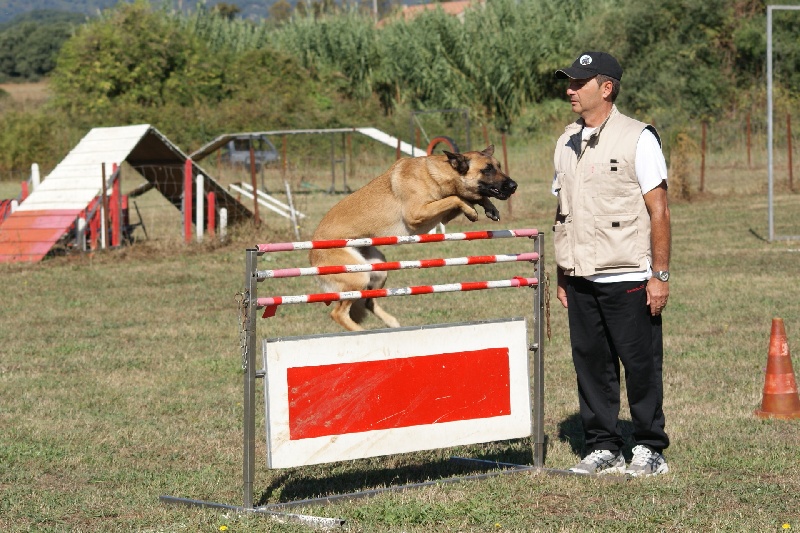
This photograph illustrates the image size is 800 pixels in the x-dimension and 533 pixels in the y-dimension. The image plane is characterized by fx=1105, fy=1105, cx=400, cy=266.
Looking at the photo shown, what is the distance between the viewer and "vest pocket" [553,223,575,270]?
5637mm

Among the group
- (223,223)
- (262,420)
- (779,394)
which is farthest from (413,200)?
(223,223)

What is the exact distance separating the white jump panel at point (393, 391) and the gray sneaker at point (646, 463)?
58 cm

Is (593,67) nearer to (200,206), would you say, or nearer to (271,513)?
(271,513)

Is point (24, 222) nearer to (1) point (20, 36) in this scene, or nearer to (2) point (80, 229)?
(2) point (80, 229)

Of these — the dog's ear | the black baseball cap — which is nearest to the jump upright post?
the black baseball cap

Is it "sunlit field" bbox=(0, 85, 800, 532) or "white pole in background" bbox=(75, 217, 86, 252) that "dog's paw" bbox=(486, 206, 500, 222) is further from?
"white pole in background" bbox=(75, 217, 86, 252)


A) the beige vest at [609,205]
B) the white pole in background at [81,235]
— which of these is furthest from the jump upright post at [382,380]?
the white pole in background at [81,235]

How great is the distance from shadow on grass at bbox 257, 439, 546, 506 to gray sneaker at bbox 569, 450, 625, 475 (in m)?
0.47

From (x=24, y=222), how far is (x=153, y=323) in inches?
263

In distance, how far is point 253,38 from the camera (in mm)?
45281

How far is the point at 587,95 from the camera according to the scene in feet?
18.1

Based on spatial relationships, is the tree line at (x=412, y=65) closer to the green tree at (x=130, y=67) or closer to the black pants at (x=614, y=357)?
the green tree at (x=130, y=67)

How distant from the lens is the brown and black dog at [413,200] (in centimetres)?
736

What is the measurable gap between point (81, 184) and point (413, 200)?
36.5 ft
